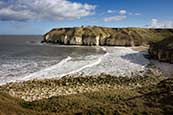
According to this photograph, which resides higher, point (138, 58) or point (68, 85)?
point (138, 58)

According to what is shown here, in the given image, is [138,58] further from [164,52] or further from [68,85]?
[68,85]

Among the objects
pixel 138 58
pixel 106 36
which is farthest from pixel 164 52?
pixel 106 36

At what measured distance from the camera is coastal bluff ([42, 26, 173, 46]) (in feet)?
321

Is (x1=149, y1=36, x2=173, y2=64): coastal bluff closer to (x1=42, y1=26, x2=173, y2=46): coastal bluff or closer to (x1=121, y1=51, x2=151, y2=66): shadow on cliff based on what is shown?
(x1=121, y1=51, x2=151, y2=66): shadow on cliff

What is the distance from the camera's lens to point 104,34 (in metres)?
104

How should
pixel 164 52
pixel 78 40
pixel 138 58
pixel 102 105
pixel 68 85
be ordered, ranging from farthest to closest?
pixel 78 40 → pixel 138 58 → pixel 164 52 → pixel 68 85 → pixel 102 105

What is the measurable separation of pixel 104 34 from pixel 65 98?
3469 inches

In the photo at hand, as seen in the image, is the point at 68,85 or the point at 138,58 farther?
the point at 138,58

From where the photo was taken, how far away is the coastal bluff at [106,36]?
97750 mm

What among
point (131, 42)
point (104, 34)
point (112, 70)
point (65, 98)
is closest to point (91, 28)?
point (104, 34)

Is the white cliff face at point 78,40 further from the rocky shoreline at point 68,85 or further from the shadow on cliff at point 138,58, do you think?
the rocky shoreline at point 68,85

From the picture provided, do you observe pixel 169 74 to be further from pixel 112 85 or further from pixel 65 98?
pixel 65 98

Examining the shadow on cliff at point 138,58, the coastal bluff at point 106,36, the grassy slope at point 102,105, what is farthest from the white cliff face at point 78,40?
the grassy slope at point 102,105

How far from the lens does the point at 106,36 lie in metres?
103
